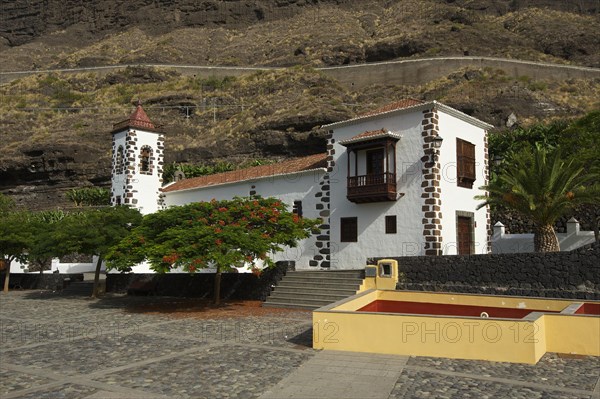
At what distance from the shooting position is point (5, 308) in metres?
17.2

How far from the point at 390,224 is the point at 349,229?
72.6 inches

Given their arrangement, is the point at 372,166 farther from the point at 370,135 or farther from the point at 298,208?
the point at 298,208

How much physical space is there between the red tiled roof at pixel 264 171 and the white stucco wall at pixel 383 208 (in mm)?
1888

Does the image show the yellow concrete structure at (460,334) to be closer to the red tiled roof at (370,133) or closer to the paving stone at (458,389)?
the paving stone at (458,389)

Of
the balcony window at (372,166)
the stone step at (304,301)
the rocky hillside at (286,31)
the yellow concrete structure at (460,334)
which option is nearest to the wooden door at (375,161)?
the balcony window at (372,166)

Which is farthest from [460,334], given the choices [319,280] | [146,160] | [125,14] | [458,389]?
[125,14]

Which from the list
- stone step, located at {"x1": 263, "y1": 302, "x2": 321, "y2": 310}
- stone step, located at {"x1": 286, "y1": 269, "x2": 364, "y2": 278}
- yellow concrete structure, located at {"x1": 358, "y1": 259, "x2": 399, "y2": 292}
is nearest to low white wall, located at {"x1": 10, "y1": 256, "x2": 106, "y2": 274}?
stone step, located at {"x1": 286, "y1": 269, "x2": 364, "y2": 278}

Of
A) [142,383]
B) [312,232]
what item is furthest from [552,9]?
[142,383]

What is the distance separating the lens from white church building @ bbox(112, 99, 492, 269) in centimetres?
1675

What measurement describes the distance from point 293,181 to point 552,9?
67.3 meters

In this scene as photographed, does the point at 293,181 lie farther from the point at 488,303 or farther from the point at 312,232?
the point at 488,303

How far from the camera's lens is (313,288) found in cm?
1620

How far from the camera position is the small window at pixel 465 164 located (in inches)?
699

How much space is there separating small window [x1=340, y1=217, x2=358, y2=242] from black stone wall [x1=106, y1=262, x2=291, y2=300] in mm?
2687
